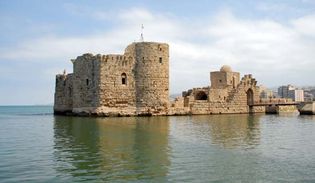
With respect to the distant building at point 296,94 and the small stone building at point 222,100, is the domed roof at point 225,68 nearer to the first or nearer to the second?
the small stone building at point 222,100

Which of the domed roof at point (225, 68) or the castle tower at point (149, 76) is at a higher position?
the domed roof at point (225, 68)

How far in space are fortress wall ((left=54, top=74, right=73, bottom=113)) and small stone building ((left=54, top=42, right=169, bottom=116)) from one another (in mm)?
3685

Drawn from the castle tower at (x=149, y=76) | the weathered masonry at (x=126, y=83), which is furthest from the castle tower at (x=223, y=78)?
the castle tower at (x=149, y=76)

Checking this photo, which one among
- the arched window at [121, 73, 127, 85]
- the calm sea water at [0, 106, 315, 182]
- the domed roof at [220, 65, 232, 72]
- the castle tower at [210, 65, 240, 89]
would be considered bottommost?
the calm sea water at [0, 106, 315, 182]

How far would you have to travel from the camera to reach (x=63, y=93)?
33.3 metres

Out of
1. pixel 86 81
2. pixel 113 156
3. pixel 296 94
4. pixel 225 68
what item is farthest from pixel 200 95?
pixel 113 156

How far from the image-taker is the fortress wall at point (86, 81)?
91.5 ft

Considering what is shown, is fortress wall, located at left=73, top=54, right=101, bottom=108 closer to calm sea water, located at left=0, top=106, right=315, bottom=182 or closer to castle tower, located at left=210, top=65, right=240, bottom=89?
calm sea water, located at left=0, top=106, right=315, bottom=182

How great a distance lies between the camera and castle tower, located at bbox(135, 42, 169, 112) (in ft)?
92.6

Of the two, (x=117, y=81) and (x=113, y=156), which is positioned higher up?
(x=117, y=81)

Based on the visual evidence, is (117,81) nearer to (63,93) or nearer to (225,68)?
(63,93)

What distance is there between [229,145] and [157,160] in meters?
3.44

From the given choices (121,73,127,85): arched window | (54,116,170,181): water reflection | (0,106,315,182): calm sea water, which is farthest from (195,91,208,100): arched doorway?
(0,106,315,182): calm sea water

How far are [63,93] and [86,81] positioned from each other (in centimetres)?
548
